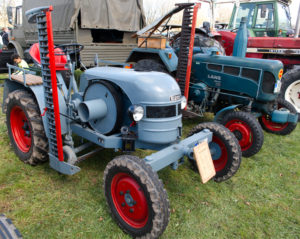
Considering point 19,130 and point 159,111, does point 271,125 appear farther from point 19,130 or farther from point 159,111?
point 19,130

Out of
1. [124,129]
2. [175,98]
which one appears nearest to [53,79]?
[124,129]

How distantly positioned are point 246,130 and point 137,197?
2103mm

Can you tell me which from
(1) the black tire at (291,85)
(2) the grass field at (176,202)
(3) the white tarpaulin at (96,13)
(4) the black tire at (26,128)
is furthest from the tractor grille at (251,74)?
(3) the white tarpaulin at (96,13)

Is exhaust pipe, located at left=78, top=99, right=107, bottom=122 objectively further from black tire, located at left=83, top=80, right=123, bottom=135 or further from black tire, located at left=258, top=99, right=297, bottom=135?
black tire, located at left=258, top=99, right=297, bottom=135

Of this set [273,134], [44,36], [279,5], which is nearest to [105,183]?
[44,36]

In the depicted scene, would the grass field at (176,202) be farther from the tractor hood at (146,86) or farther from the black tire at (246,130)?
the tractor hood at (146,86)

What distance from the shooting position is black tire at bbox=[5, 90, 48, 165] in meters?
2.54

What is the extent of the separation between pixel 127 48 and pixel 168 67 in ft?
11.2

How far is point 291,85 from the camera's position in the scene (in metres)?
4.89

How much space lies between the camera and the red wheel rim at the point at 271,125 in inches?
163

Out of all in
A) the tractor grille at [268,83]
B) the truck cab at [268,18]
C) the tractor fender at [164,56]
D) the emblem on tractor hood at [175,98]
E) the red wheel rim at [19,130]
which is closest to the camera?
the emblem on tractor hood at [175,98]

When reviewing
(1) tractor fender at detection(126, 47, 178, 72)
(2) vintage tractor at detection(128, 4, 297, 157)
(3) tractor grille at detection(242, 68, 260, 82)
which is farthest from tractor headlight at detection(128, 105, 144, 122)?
(1) tractor fender at detection(126, 47, 178, 72)

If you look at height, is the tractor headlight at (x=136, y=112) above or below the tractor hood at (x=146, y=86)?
below

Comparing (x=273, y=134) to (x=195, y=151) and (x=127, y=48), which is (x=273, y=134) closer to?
(x=195, y=151)
